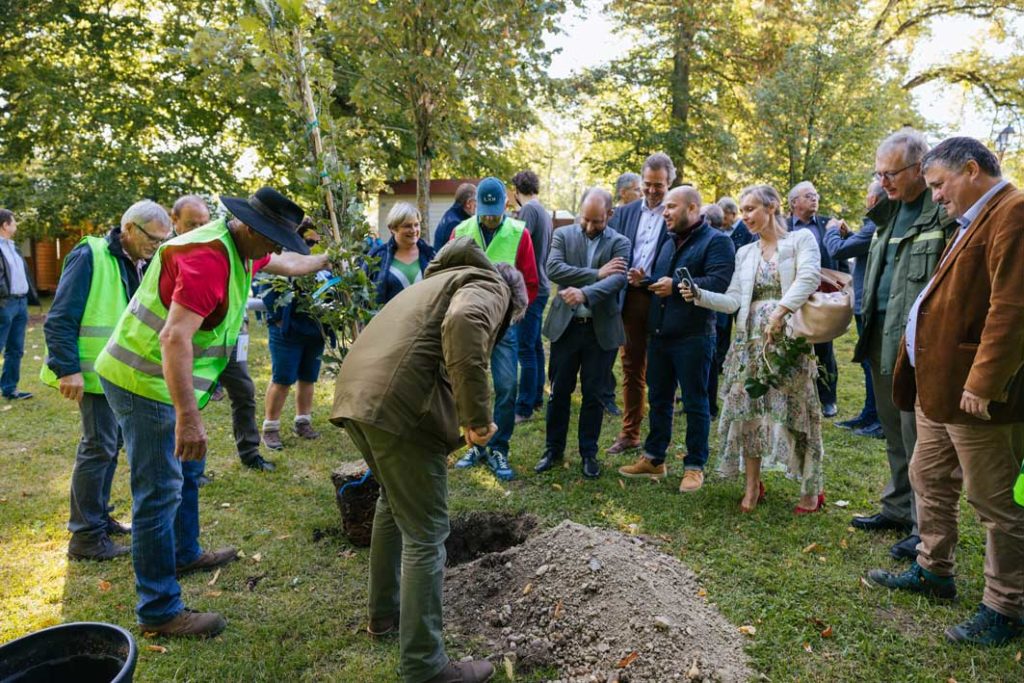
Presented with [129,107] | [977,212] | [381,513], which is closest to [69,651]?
[381,513]

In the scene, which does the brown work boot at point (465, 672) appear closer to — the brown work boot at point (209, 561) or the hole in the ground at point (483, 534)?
the hole in the ground at point (483, 534)

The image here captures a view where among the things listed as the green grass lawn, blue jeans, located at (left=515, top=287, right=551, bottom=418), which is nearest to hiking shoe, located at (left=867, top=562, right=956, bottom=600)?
the green grass lawn

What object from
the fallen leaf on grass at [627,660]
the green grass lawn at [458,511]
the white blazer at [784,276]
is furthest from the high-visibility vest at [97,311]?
the white blazer at [784,276]

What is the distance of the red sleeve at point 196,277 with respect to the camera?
2811 mm

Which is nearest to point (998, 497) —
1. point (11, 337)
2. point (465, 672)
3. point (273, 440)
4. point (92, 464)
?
point (465, 672)

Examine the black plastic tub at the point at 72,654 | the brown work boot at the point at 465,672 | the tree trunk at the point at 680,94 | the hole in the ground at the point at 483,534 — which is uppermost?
the tree trunk at the point at 680,94

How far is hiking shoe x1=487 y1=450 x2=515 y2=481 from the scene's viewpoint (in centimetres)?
525

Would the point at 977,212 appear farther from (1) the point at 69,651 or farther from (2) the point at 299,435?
(2) the point at 299,435

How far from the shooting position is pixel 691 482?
198 inches

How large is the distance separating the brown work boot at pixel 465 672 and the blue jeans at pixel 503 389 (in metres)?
2.48

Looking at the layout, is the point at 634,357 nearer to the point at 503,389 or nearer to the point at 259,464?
the point at 503,389

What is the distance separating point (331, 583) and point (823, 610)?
2.70 metres

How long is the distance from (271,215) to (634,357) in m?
3.66

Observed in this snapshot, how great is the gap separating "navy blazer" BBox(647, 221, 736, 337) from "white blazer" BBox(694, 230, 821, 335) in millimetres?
97
